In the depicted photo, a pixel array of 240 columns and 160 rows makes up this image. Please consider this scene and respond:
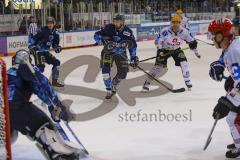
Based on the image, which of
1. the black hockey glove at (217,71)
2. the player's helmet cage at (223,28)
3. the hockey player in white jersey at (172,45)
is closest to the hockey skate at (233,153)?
the black hockey glove at (217,71)

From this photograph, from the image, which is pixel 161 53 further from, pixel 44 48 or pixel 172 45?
pixel 44 48

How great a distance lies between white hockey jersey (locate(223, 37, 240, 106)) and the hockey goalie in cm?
111

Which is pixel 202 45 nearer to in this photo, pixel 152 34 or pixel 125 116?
pixel 152 34

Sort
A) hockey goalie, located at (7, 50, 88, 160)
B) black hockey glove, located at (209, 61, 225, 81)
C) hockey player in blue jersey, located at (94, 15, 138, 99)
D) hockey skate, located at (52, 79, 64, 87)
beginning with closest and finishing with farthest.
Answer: hockey goalie, located at (7, 50, 88, 160) → black hockey glove, located at (209, 61, 225, 81) → hockey player in blue jersey, located at (94, 15, 138, 99) → hockey skate, located at (52, 79, 64, 87)

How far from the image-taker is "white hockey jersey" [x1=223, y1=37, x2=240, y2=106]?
331cm

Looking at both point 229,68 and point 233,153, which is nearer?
point 229,68

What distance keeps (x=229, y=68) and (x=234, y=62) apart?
9 centimetres

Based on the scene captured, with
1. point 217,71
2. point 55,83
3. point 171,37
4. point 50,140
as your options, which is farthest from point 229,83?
point 55,83

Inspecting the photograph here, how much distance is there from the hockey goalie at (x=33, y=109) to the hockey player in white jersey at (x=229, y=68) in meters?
1.11

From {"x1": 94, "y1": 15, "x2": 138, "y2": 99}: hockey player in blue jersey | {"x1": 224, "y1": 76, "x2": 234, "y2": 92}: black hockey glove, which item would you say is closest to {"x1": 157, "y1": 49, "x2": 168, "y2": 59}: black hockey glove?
{"x1": 94, "y1": 15, "x2": 138, "y2": 99}: hockey player in blue jersey

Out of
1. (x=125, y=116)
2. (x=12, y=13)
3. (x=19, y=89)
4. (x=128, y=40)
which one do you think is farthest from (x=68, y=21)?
(x=19, y=89)

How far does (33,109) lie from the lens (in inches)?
125

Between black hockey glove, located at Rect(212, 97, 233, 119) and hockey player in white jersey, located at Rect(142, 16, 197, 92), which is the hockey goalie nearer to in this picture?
black hockey glove, located at Rect(212, 97, 233, 119)

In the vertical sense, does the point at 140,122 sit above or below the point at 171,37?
below
